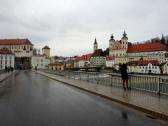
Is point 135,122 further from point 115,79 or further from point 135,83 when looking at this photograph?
point 115,79

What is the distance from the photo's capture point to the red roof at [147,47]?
170 m

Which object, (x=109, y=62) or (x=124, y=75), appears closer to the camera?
(x=124, y=75)

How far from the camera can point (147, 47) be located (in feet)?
584

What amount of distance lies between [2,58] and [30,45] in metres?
30.6

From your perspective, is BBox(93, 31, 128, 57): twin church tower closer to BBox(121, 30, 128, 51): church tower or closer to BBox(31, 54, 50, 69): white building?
BBox(121, 30, 128, 51): church tower

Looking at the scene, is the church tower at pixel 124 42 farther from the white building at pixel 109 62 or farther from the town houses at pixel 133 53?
the white building at pixel 109 62

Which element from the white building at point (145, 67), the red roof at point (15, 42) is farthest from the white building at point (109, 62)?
the red roof at point (15, 42)

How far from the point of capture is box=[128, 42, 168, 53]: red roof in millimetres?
170500

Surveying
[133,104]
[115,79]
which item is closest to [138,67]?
[115,79]

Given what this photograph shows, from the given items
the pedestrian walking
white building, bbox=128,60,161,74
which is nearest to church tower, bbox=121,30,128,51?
white building, bbox=128,60,161,74

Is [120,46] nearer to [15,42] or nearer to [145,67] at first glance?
[145,67]

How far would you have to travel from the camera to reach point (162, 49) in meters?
169

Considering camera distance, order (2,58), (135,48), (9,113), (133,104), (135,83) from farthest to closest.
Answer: (135,48)
(2,58)
(135,83)
(133,104)
(9,113)

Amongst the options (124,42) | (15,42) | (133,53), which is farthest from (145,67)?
(15,42)
